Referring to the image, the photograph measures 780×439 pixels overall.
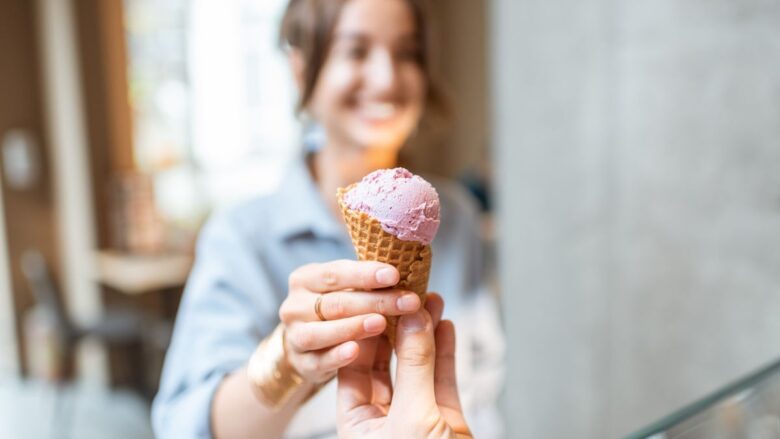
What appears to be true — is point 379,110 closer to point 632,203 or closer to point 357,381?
point 357,381

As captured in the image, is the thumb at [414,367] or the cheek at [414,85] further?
the cheek at [414,85]

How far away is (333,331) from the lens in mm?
349

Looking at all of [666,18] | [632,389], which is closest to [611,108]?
[666,18]

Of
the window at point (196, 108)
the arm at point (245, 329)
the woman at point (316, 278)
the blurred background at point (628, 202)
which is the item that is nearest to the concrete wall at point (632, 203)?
the blurred background at point (628, 202)

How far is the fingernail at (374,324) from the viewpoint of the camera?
34cm

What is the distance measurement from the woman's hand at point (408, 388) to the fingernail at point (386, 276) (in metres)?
0.03

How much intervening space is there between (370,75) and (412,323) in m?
0.23

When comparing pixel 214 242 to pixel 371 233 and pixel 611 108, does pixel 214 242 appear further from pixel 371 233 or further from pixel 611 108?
pixel 611 108

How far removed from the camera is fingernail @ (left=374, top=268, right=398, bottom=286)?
0.33 m

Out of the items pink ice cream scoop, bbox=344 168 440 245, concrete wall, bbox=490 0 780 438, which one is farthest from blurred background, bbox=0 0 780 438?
pink ice cream scoop, bbox=344 168 440 245

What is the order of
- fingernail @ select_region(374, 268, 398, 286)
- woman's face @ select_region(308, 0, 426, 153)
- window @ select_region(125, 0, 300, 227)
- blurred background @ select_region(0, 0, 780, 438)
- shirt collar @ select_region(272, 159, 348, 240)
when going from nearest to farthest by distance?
fingernail @ select_region(374, 268, 398, 286) → woman's face @ select_region(308, 0, 426, 153) → shirt collar @ select_region(272, 159, 348, 240) → blurred background @ select_region(0, 0, 780, 438) → window @ select_region(125, 0, 300, 227)

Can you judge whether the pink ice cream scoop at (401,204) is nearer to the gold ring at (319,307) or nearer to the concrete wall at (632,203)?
the gold ring at (319,307)

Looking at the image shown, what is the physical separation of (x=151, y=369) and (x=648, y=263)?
103 inches

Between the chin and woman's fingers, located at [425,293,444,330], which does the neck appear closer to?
the chin
